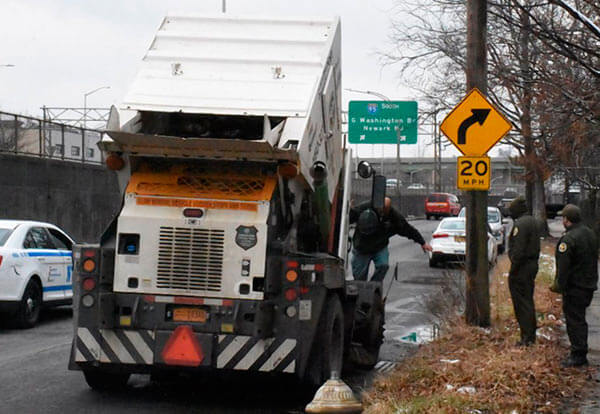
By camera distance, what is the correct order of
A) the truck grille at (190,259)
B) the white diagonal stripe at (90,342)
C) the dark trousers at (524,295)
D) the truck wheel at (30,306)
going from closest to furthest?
the truck grille at (190,259), the white diagonal stripe at (90,342), the dark trousers at (524,295), the truck wheel at (30,306)

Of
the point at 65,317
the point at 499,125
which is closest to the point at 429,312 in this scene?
the point at 499,125

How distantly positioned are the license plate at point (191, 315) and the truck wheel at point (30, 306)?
6243 mm

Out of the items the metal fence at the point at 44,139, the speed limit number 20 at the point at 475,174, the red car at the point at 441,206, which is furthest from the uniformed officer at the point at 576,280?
the red car at the point at 441,206

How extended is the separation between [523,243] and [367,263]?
2713 mm

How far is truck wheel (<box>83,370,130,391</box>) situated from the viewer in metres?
9.01

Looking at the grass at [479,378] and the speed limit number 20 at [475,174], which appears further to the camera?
the speed limit number 20 at [475,174]

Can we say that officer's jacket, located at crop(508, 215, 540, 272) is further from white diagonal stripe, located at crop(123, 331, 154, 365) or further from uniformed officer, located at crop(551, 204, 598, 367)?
white diagonal stripe, located at crop(123, 331, 154, 365)

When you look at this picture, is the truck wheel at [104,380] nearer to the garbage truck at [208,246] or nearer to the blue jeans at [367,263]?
the garbage truck at [208,246]

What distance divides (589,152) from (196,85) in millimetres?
26367

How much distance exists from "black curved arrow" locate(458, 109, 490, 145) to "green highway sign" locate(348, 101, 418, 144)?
25.7m

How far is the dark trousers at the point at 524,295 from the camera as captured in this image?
1073cm

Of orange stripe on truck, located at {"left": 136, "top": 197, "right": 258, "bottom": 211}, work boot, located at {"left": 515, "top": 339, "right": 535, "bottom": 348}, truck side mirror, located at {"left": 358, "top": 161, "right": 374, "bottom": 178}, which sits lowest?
work boot, located at {"left": 515, "top": 339, "right": 535, "bottom": 348}

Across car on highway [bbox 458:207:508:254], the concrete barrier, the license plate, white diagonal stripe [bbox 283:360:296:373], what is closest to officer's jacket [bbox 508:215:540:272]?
white diagonal stripe [bbox 283:360:296:373]

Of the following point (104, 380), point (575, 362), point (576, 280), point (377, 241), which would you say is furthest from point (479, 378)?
point (377, 241)
